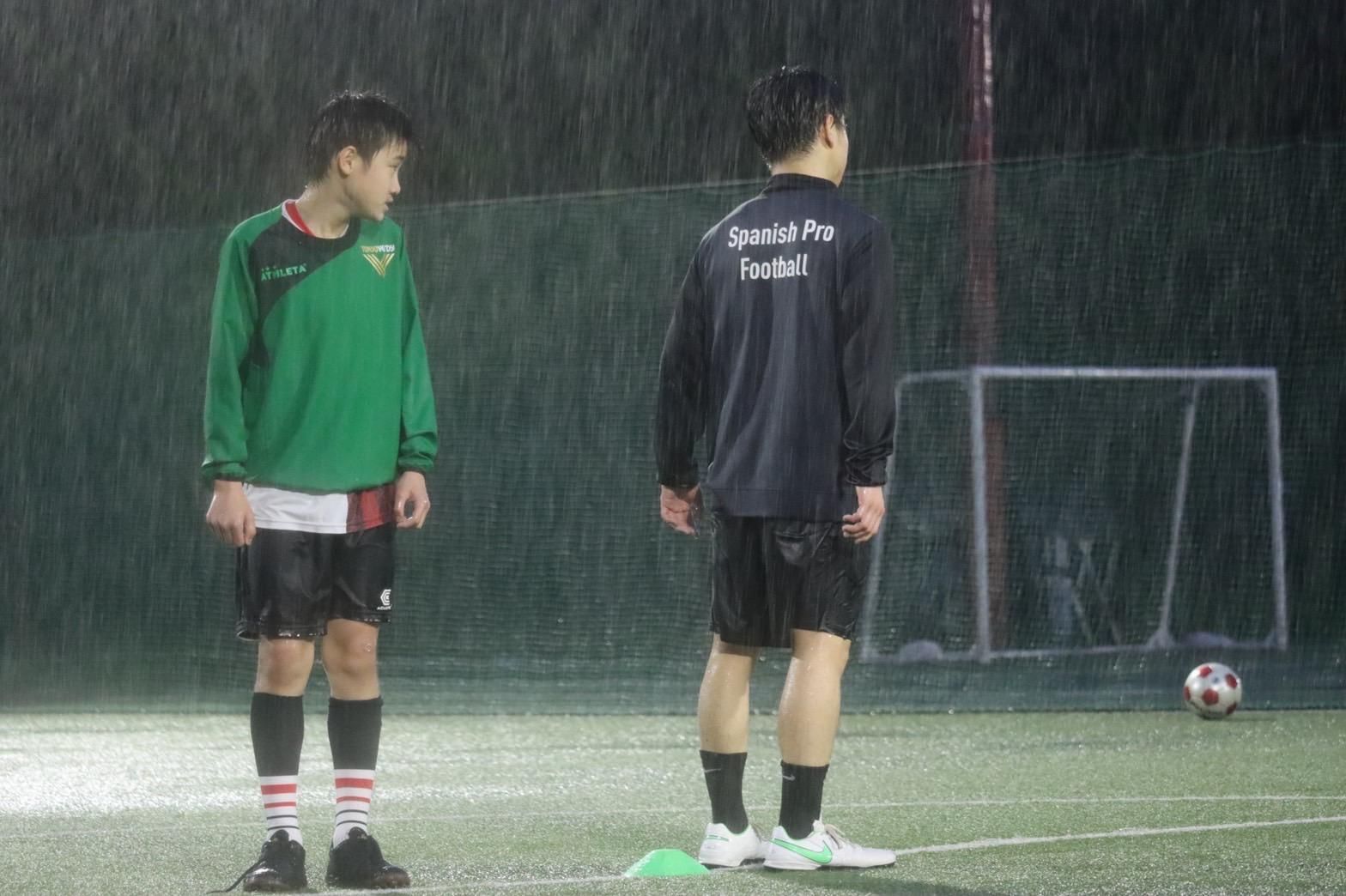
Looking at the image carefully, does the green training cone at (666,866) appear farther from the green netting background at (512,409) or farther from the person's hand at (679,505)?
the green netting background at (512,409)

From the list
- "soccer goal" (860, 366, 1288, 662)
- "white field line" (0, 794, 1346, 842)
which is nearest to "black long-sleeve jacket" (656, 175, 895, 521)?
"white field line" (0, 794, 1346, 842)

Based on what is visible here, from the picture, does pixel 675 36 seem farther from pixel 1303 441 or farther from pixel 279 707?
pixel 279 707

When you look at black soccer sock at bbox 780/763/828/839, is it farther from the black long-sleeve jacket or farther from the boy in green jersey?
the boy in green jersey

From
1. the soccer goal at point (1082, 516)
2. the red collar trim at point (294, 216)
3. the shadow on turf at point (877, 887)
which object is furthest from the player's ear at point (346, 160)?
the soccer goal at point (1082, 516)

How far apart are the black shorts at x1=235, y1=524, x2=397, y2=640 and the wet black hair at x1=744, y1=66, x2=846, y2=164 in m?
1.07

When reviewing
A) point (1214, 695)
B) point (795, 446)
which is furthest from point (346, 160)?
point (1214, 695)

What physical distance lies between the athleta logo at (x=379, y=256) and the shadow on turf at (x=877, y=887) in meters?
1.40

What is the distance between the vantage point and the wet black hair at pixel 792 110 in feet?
14.5

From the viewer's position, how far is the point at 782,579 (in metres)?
4.34

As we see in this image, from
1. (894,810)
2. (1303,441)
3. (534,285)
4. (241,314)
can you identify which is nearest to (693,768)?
(894,810)

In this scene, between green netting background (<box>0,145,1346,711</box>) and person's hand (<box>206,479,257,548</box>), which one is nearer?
person's hand (<box>206,479,257,548</box>)

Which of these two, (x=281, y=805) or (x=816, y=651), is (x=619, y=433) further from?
(x=281, y=805)

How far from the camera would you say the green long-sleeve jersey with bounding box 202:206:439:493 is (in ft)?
13.8

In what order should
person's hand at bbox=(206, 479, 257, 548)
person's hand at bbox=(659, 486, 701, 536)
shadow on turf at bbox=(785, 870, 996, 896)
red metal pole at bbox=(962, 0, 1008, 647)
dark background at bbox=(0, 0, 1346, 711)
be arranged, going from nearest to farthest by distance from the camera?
shadow on turf at bbox=(785, 870, 996, 896), person's hand at bbox=(206, 479, 257, 548), person's hand at bbox=(659, 486, 701, 536), dark background at bbox=(0, 0, 1346, 711), red metal pole at bbox=(962, 0, 1008, 647)
